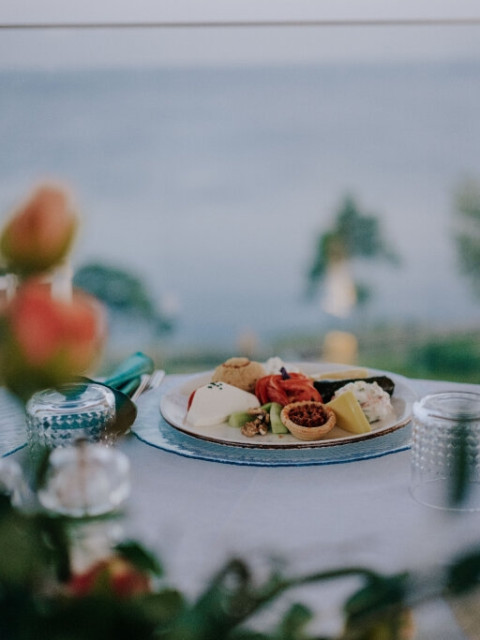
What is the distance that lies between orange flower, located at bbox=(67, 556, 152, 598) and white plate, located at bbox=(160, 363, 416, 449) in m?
0.56

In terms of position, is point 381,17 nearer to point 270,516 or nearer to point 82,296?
point 270,516

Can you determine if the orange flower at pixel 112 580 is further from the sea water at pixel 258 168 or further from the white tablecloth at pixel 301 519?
the sea water at pixel 258 168

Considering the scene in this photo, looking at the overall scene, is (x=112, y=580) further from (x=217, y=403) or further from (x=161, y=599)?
(x=217, y=403)

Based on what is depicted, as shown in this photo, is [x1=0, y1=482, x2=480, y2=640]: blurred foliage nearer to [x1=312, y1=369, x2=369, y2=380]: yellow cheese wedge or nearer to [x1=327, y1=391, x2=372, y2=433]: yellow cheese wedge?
[x1=327, y1=391, x2=372, y2=433]: yellow cheese wedge

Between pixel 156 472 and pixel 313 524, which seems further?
pixel 156 472

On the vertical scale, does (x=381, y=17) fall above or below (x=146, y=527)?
above

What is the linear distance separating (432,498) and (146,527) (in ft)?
0.91

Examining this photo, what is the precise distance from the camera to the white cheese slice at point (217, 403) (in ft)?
2.93

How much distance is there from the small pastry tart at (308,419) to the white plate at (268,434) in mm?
11

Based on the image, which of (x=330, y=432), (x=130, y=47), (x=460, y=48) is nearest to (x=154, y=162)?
(x=130, y=47)

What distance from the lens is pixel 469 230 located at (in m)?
7.39

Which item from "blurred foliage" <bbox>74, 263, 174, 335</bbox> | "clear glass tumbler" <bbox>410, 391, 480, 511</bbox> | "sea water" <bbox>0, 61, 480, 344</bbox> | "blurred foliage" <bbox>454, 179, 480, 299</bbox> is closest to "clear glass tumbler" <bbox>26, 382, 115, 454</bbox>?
"clear glass tumbler" <bbox>410, 391, 480, 511</bbox>

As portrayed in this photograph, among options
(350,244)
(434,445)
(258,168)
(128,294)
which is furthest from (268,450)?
(350,244)

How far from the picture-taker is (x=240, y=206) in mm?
7719
